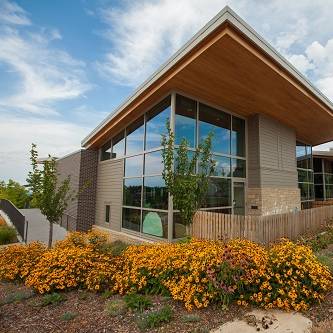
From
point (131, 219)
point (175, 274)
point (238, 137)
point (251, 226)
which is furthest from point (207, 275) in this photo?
point (238, 137)

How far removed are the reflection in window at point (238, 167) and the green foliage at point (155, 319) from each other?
8359 millimetres

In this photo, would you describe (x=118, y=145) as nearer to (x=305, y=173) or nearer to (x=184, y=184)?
(x=184, y=184)

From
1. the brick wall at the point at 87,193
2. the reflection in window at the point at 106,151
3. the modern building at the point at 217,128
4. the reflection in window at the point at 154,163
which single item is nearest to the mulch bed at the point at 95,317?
the modern building at the point at 217,128

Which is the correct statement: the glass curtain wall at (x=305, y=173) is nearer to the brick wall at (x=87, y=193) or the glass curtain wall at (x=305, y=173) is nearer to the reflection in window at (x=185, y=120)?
the reflection in window at (x=185, y=120)

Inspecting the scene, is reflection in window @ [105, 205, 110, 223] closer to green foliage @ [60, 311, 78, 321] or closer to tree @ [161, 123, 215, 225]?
tree @ [161, 123, 215, 225]

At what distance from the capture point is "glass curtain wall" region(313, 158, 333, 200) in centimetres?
2366

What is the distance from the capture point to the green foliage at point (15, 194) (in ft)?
93.1

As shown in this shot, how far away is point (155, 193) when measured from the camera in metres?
9.79

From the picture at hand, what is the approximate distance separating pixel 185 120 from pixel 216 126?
187cm

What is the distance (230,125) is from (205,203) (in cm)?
396

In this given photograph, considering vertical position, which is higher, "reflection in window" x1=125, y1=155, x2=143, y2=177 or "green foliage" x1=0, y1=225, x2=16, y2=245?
"reflection in window" x1=125, y1=155, x2=143, y2=177

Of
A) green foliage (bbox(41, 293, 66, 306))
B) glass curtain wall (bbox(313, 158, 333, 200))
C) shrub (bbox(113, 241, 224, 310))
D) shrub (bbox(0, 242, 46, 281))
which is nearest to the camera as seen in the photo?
shrub (bbox(113, 241, 224, 310))

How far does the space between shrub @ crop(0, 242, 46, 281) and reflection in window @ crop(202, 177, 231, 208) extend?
5695 millimetres

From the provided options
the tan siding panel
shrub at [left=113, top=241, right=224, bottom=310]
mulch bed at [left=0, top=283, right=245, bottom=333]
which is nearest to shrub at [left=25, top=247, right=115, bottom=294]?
mulch bed at [left=0, top=283, right=245, bottom=333]
